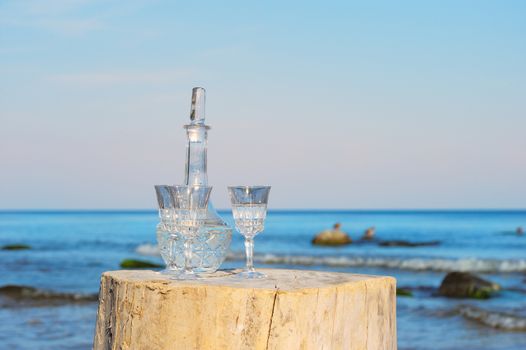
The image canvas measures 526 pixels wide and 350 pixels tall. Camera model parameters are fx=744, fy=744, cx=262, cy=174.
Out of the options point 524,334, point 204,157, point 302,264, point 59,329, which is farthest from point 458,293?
point 204,157

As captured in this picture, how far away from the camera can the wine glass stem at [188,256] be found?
330 centimetres

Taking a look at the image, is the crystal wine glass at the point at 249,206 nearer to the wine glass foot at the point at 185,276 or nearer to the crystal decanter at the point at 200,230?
the crystal decanter at the point at 200,230

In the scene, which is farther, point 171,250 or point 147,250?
point 147,250

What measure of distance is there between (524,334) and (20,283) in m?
9.22

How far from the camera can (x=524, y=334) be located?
880cm

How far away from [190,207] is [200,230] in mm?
264

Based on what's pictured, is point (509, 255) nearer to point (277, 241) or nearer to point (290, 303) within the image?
point (277, 241)

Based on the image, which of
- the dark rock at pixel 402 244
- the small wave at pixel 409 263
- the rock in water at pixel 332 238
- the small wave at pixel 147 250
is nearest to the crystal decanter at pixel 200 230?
the small wave at pixel 409 263

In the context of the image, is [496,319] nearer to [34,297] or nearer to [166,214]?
[34,297]

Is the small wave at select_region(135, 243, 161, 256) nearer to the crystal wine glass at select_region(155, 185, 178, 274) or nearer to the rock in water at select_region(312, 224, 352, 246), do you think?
the rock in water at select_region(312, 224, 352, 246)

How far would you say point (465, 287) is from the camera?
11.9 metres

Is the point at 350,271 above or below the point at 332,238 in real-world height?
below

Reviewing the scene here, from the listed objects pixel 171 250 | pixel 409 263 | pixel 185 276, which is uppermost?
pixel 171 250

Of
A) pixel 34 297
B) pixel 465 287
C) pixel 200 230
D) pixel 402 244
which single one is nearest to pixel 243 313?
pixel 200 230
